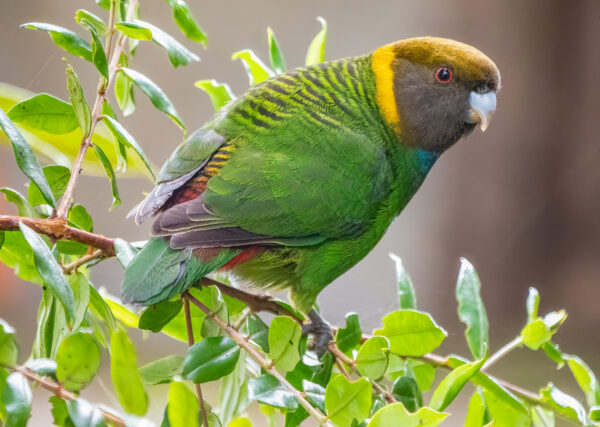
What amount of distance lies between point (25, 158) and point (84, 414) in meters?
0.31

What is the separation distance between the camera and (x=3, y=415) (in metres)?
0.59

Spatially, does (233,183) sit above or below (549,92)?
above

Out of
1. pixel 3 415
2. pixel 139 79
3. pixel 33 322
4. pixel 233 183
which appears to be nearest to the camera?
pixel 3 415

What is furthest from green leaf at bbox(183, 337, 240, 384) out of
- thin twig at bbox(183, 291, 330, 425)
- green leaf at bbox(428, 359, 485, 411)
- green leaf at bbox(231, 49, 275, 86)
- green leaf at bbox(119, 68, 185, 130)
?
green leaf at bbox(231, 49, 275, 86)

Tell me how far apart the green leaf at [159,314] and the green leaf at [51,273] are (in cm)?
21

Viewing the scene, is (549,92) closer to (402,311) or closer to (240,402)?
(402,311)

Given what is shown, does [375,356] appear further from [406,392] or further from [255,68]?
[255,68]

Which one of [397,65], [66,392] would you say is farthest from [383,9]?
[66,392]

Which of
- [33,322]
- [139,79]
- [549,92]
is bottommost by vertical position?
[33,322]

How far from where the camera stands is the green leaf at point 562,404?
2.98ft

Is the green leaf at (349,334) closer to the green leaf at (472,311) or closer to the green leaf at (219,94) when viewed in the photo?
the green leaf at (472,311)

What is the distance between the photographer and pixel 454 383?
770 millimetres

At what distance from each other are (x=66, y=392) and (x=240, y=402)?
0.27 metres

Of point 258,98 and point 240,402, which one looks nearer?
point 240,402
